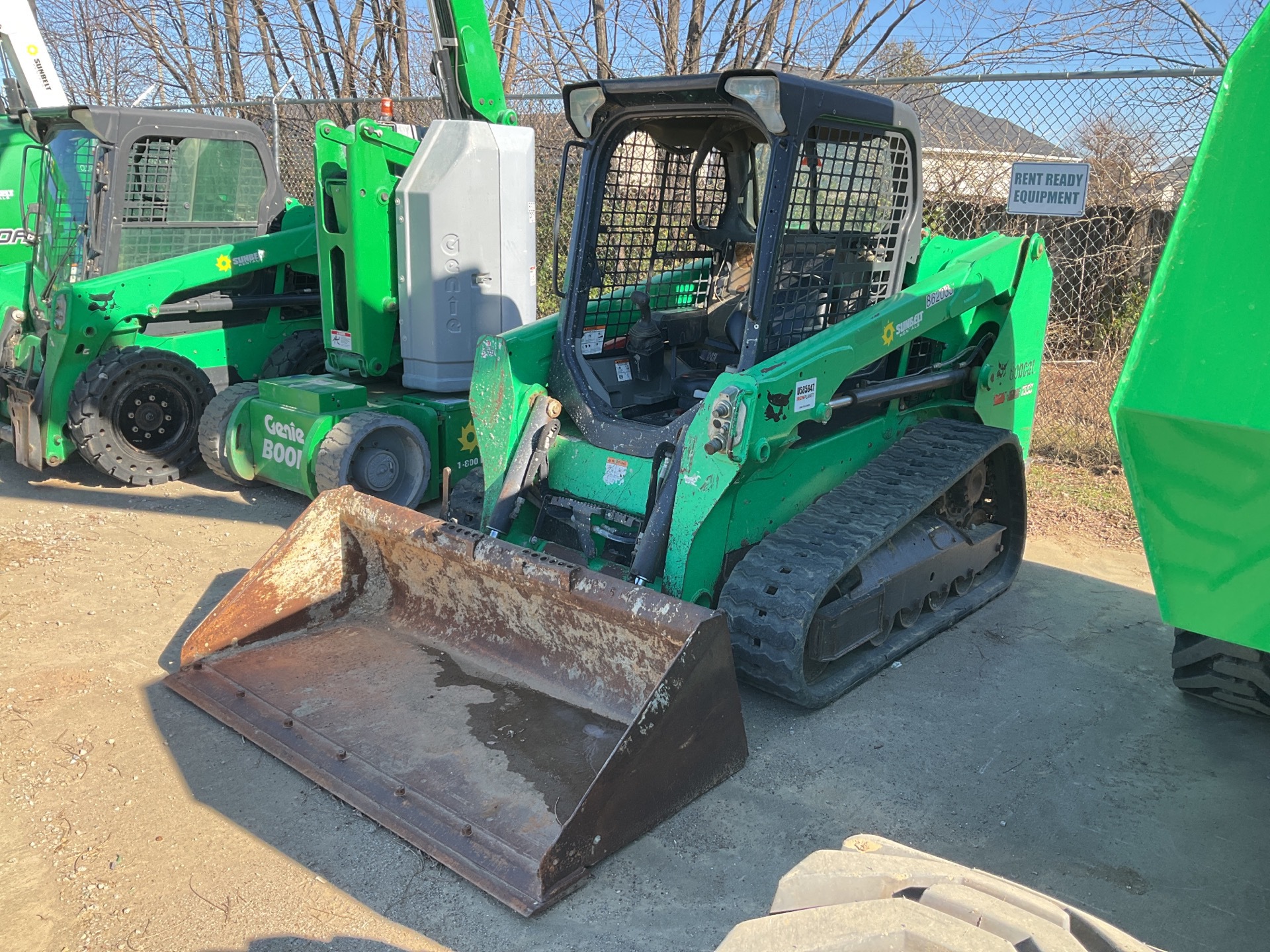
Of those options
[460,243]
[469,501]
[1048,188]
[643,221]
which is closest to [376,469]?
[469,501]

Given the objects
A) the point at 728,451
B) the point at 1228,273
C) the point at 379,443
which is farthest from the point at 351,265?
the point at 1228,273

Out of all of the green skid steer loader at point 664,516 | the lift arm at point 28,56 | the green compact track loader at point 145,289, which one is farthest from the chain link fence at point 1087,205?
the lift arm at point 28,56

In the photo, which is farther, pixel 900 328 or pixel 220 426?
pixel 220 426

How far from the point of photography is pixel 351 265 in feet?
20.6

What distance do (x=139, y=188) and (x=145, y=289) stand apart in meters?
→ 0.80

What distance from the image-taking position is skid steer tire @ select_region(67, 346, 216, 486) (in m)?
6.48

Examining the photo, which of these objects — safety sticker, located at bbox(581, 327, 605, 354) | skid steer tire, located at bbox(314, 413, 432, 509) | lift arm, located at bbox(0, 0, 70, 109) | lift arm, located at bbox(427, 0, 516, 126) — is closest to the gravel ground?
skid steer tire, located at bbox(314, 413, 432, 509)

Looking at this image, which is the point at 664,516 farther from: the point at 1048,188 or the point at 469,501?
the point at 1048,188

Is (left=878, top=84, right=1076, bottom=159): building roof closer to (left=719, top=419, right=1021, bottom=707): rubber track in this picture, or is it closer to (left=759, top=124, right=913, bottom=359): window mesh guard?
(left=759, top=124, right=913, bottom=359): window mesh guard

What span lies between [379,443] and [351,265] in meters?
1.20

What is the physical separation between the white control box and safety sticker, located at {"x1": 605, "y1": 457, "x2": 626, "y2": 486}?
2051mm

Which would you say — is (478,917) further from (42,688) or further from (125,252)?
(125,252)

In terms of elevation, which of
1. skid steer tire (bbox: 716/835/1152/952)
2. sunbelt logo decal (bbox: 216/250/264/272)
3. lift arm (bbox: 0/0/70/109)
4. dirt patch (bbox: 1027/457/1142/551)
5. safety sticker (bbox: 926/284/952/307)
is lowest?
dirt patch (bbox: 1027/457/1142/551)

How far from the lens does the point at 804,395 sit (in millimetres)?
3947
